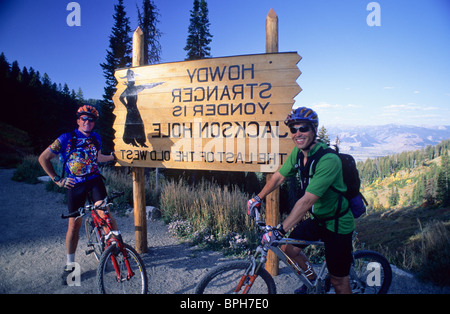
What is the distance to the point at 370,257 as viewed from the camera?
8.70ft

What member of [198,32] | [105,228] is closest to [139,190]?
[105,228]

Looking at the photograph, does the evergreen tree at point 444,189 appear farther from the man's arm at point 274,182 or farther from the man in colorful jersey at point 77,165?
the man in colorful jersey at point 77,165

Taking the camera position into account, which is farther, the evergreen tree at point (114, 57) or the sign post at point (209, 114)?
the evergreen tree at point (114, 57)

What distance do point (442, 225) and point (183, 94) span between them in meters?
5.32

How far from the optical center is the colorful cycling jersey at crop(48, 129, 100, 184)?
3123mm

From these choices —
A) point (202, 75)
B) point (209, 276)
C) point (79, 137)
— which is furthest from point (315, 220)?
point (79, 137)

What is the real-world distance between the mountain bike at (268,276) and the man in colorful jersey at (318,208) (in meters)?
0.09

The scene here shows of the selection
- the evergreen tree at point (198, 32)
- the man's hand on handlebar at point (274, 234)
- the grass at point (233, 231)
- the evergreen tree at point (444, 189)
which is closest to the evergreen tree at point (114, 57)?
the evergreen tree at point (198, 32)

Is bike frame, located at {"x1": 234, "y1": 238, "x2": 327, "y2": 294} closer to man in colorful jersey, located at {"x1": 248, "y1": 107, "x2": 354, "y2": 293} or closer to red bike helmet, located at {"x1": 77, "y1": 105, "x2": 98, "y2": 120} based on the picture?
man in colorful jersey, located at {"x1": 248, "y1": 107, "x2": 354, "y2": 293}

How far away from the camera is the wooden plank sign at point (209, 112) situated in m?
3.20

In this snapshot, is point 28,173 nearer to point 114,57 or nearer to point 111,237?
point 111,237

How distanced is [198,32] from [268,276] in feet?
83.9

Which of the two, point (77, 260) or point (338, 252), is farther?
point (77, 260)

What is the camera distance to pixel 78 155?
10.5 feet
